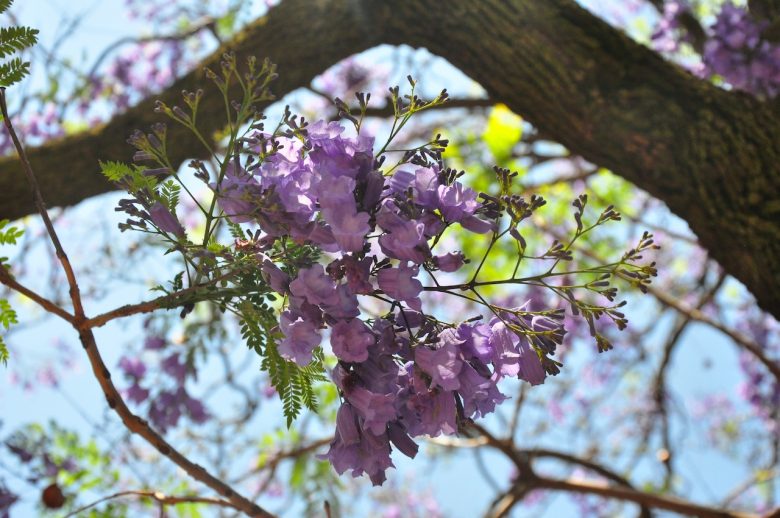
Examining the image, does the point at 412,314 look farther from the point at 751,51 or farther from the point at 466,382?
the point at 751,51

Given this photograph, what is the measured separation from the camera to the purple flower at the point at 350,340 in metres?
1.07

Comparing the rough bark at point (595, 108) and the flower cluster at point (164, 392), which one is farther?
the flower cluster at point (164, 392)

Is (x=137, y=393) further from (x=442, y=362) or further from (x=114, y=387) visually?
(x=442, y=362)

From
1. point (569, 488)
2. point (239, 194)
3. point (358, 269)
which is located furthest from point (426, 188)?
point (569, 488)

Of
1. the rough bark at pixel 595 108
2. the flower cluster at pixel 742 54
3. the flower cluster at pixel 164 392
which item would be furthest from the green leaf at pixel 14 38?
the flower cluster at pixel 742 54

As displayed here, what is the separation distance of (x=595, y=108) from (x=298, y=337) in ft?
5.05

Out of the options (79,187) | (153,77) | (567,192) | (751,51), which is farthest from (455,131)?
(79,187)

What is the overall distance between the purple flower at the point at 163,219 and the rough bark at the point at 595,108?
1.46 m

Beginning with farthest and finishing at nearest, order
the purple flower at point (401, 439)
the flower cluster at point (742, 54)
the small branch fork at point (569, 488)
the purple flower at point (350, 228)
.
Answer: the small branch fork at point (569, 488)
the flower cluster at point (742, 54)
the purple flower at point (401, 439)
the purple flower at point (350, 228)

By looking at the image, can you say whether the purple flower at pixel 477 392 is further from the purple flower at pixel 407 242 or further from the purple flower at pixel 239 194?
the purple flower at pixel 239 194

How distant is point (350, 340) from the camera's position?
107cm

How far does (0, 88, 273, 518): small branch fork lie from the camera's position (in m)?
1.26

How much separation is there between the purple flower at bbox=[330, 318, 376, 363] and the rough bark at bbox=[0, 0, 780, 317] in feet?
4.89

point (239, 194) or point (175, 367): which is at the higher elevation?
point (175, 367)
